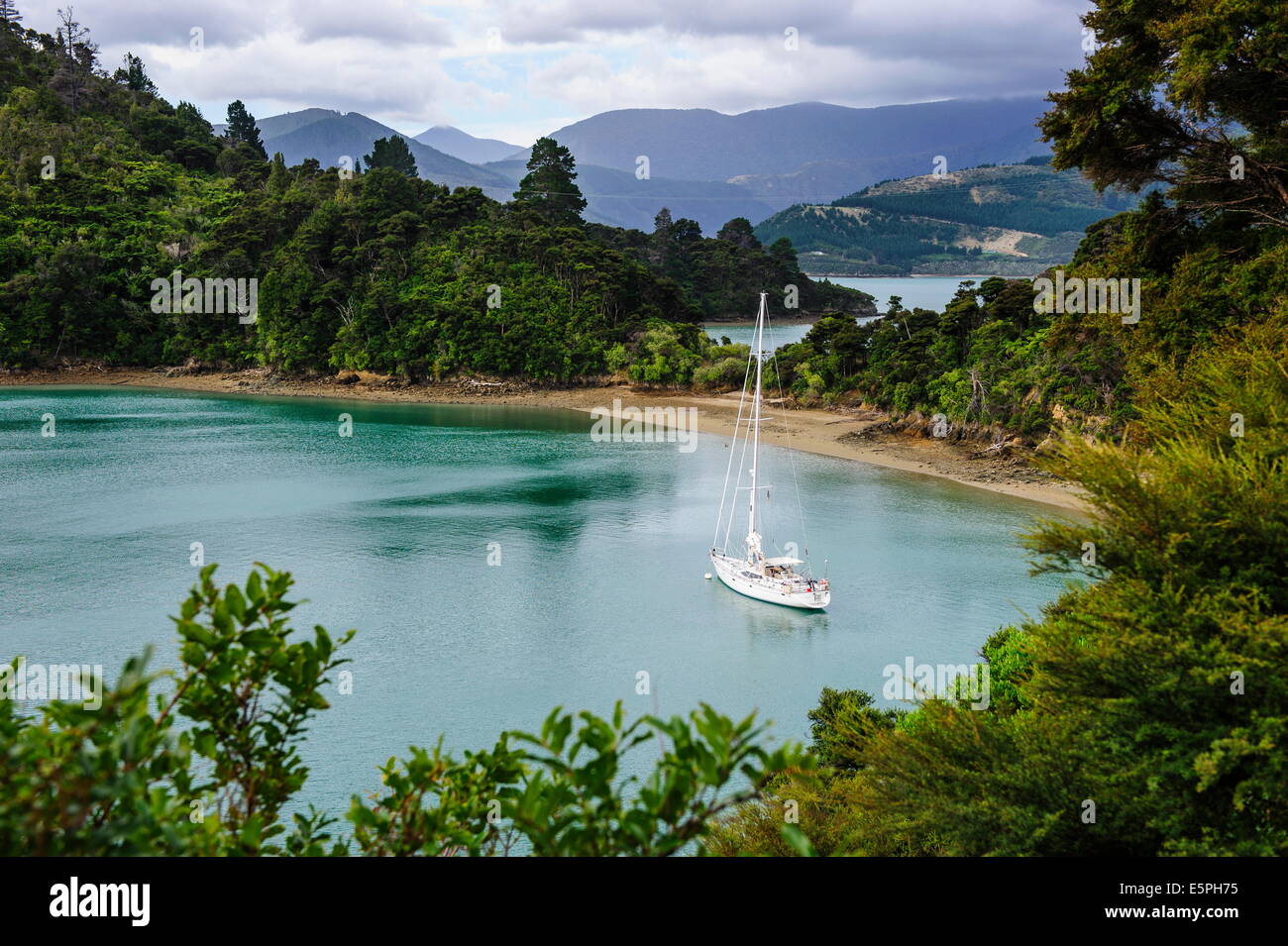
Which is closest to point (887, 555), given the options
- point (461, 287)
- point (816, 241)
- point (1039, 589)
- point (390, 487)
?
point (1039, 589)

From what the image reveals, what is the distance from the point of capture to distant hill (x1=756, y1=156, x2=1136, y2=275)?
137875 mm

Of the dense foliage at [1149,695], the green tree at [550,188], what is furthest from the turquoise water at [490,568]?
the green tree at [550,188]

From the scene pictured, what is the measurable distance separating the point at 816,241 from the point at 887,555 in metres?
128

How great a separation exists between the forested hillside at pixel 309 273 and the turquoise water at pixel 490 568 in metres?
14.5

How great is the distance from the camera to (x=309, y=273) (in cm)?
5462

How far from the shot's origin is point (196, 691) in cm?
313

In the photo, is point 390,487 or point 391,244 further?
point 391,244

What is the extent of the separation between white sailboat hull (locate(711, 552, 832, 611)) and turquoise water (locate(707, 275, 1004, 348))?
128 feet

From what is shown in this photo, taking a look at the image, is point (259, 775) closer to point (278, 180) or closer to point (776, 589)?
point (776, 589)

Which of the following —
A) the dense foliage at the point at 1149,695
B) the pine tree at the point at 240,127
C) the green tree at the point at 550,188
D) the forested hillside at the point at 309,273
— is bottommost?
the dense foliage at the point at 1149,695

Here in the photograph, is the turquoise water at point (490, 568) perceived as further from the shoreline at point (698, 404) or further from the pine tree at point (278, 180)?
the pine tree at point (278, 180)

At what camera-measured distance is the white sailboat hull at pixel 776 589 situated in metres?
19.5

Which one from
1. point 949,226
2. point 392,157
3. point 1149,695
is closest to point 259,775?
point 1149,695
